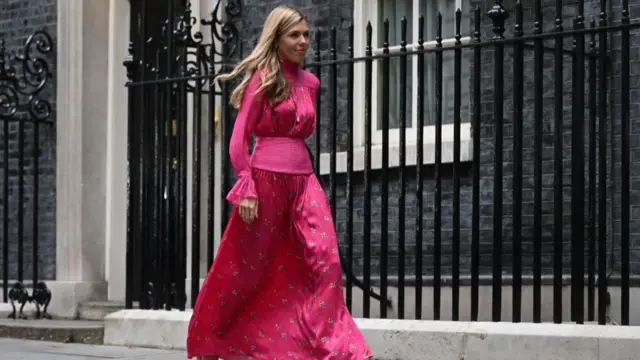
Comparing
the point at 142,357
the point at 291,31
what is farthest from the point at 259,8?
the point at 291,31

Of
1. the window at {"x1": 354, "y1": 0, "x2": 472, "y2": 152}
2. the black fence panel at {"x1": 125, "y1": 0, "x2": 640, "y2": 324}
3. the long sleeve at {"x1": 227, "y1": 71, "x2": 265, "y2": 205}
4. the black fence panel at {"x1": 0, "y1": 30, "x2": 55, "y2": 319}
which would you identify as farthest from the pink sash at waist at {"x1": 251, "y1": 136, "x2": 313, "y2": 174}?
the black fence panel at {"x1": 0, "y1": 30, "x2": 55, "y2": 319}

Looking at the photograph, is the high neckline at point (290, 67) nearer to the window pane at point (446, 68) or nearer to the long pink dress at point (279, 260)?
the long pink dress at point (279, 260)

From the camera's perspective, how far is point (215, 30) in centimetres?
953

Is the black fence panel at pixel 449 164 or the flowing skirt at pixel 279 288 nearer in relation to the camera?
the flowing skirt at pixel 279 288

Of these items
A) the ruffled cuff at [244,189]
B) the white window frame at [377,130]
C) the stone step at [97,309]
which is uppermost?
the white window frame at [377,130]

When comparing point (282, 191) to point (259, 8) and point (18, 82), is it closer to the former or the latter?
point (259, 8)

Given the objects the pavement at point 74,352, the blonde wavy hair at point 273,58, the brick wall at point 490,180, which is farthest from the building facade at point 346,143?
the blonde wavy hair at point 273,58

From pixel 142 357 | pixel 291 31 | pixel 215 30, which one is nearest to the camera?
pixel 291 31

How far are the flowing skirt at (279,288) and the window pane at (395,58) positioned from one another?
316 cm

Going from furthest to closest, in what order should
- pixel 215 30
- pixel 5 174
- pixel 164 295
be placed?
pixel 5 174
pixel 215 30
pixel 164 295

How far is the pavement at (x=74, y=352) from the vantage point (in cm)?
816

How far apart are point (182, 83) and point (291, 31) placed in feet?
9.80

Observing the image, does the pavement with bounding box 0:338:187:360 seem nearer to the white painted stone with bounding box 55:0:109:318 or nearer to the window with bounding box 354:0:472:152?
the white painted stone with bounding box 55:0:109:318

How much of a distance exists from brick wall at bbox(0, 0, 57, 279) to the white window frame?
3.02m
